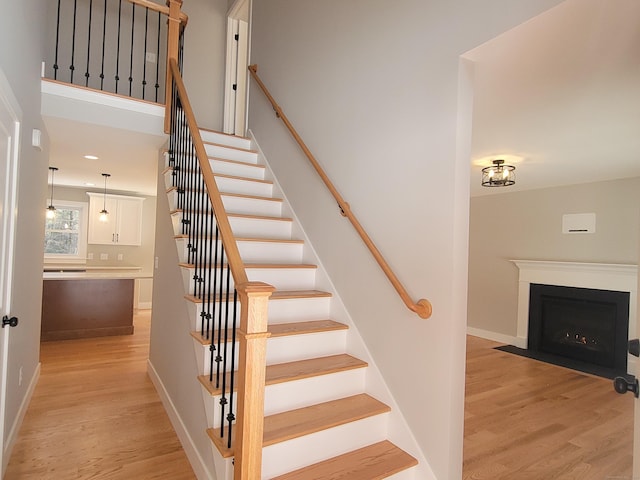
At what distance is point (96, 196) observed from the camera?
23.7ft

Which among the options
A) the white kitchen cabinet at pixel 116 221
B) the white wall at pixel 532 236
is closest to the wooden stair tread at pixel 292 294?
the white wall at pixel 532 236

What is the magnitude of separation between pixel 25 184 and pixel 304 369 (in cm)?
221

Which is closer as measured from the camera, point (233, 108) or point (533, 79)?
point (533, 79)

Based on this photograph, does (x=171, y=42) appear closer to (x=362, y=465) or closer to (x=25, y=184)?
(x=25, y=184)

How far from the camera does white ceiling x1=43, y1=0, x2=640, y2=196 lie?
1557 mm

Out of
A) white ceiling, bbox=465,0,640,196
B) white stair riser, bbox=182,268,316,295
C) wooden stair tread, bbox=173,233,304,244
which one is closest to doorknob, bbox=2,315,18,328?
white stair riser, bbox=182,268,316,295

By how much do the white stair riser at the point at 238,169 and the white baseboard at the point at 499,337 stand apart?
4393mm

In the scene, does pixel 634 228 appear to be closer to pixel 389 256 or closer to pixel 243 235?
pixel 389 256

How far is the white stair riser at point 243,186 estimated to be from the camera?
337cm

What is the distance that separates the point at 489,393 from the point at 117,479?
3.16 m

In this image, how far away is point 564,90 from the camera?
2160mm

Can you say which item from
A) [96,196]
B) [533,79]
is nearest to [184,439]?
[533,79]

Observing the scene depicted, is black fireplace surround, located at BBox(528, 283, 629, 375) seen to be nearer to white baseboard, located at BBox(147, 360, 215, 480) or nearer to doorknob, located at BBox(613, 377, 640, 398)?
doorknob, located at BBox(613, 377, 640, 398)

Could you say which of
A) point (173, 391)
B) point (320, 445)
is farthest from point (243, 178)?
point (320, 445)
